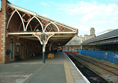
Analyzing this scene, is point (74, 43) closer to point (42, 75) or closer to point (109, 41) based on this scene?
point (109, 41)

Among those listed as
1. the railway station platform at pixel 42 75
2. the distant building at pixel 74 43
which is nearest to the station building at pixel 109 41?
the railway station platform at pixel 42 75

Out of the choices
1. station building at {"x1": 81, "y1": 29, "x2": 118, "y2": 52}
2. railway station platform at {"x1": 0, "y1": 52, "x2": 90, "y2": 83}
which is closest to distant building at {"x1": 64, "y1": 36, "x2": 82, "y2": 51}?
station building at {"x1": 81, "y1": 29, "x2": 118, "y2": 52}

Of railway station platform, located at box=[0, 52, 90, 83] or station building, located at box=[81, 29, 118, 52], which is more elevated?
station building, located at box=[81, 29, 118, 52]

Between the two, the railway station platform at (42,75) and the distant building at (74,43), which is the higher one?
the distant building at (74,43)

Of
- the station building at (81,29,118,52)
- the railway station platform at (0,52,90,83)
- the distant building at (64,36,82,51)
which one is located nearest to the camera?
the railway station platform at (0,52,90,83)

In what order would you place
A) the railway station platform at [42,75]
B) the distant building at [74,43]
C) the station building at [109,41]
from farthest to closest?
the distant building at [74,43]
the station building at [109,41]
the railway station platform at [42,75]

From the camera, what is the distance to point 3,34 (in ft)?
40.8

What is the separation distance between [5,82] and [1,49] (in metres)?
7.48

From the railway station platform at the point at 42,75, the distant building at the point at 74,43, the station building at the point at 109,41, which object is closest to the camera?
the railway station platform at the point at 42,75

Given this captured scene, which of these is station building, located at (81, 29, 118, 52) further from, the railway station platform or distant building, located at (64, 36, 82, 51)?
distant building, located at (64, 36, 82, 51)

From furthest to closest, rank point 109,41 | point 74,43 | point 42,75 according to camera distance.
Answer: point 74,43 < point 109,41 < point 42,75

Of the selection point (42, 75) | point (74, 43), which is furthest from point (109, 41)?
point (74, 43)

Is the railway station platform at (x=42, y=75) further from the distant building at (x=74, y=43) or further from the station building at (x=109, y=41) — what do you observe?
the distant building at (x=74, y=43)

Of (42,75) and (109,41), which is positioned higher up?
(109,41)
